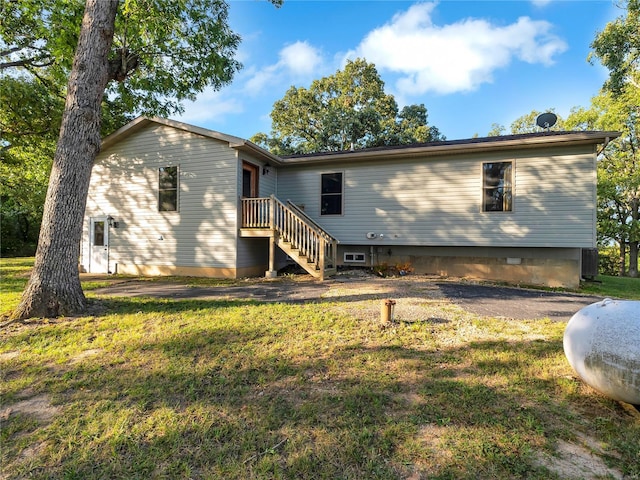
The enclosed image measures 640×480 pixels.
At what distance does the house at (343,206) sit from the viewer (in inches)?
336

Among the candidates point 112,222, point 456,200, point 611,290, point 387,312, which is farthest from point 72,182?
point 611,290

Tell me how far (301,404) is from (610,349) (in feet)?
8.07

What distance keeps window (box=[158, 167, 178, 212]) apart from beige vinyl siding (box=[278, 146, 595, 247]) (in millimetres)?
3510

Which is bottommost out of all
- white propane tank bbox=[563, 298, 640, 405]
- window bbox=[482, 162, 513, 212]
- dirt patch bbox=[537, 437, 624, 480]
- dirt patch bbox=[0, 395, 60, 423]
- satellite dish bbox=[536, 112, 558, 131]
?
dirt patch bbox=[0, 395, 60, 423]

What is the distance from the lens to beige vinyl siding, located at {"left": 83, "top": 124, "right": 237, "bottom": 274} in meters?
9.76

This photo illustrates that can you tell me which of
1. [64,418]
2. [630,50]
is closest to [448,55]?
[64,418]

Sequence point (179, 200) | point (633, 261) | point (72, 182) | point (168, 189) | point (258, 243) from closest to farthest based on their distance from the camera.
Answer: point (72, 182), point (179, 200), point (168, 189), point (258, 243), point (633, 261)

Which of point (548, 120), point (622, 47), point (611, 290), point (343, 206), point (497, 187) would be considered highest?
point (622, 47)

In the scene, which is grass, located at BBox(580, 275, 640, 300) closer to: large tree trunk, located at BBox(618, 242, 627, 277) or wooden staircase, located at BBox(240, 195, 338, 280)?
wooden staircase, located at BBox(240, 195, 338, 280)

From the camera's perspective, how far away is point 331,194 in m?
10.8

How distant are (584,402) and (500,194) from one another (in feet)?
24.9

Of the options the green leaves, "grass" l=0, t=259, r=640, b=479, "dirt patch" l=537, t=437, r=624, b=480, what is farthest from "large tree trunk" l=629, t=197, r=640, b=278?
"dirt patch" l=537, t=437, r=624, b=480

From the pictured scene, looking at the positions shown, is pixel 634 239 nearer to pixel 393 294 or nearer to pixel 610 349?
pixel 393 294

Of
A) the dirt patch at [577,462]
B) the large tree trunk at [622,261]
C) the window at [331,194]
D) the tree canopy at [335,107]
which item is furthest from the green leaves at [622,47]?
the dirt patch at [577,462]
